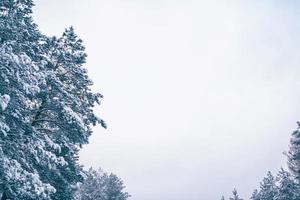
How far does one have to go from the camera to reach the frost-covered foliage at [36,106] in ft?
42.7

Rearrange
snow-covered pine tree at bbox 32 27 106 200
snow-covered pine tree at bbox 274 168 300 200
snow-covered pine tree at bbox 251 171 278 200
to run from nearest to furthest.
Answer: snow-covered pine tree at bbox 32 27 106 200 < snow-covered pine tree at bbox 274 168 300 200 < snow-covered pine tree at bbox 251 171 278 200

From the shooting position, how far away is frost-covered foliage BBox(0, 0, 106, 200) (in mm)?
13023

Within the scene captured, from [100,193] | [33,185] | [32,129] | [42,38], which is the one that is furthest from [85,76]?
[100,193]

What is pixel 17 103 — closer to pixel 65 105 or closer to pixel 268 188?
pixel 65 105

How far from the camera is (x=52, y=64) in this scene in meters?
19.2

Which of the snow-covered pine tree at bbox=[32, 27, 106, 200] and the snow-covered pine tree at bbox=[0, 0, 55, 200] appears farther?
the snow-covered pine tree at bbox=[32, 27, 106, 200]

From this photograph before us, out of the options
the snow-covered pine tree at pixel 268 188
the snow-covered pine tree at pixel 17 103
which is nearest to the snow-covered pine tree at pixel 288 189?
the snow-covered pine tree at pixel 268 188

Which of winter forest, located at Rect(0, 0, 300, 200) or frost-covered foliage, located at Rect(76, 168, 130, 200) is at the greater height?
frost-covered foliage, located at Rect(76, 168, 130, 200)

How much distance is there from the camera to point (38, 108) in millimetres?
18156

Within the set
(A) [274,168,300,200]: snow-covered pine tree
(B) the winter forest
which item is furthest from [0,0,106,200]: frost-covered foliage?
(A) [274,168,300,200]: snow-covered pine tree

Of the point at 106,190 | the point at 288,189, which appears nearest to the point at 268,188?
the point at 288,189

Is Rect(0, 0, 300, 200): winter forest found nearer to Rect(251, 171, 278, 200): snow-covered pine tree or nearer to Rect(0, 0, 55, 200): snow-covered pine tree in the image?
Rect(0, 0, 55, 200): snow-covered pine tree

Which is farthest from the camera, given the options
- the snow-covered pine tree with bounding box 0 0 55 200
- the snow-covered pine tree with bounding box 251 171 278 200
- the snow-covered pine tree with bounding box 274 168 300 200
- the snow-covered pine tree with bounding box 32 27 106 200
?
the snow-covered pine tree with bounding box 251 171 278 200

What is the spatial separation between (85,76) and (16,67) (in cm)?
638
